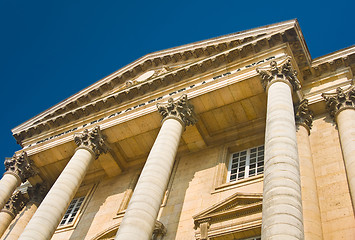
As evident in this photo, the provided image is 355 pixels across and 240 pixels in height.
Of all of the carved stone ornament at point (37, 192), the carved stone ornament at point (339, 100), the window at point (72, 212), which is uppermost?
the carved stone ornament at point (339, 100)

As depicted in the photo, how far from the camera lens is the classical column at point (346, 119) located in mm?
11430

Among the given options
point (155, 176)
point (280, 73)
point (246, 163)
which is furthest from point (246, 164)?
point (155, 176)

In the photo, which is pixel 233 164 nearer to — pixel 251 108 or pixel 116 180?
pixel 251 108

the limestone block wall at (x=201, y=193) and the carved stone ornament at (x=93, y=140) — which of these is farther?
the carved stone ornament at (x=93, y=140)

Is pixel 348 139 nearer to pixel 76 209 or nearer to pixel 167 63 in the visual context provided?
pixel 167 63

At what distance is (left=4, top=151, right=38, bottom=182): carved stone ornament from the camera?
18.9 meters

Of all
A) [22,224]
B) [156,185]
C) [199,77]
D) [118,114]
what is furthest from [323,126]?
[22,224]

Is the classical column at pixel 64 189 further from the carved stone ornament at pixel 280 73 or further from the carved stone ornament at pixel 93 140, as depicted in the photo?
the carved stone ornament at pixel 280 73

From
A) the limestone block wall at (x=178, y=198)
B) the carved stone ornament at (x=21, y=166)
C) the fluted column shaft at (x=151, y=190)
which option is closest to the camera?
the fluted column shaft at (x=151, y=190)

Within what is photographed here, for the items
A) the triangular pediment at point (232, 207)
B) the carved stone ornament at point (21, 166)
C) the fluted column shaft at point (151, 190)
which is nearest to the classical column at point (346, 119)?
the triangular pediment at point (232, 207)

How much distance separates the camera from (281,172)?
9.63 m

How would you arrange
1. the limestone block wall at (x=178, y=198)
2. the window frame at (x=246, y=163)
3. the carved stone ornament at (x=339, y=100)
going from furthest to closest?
the window frame at (x=246, y=163) < the limestone block wall at (x=178, y=198) < the carved stone ornament at (x=339, y=100)

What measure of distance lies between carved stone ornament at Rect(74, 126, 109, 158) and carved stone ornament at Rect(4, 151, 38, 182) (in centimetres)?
333

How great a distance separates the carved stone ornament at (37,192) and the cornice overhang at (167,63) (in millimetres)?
2610
